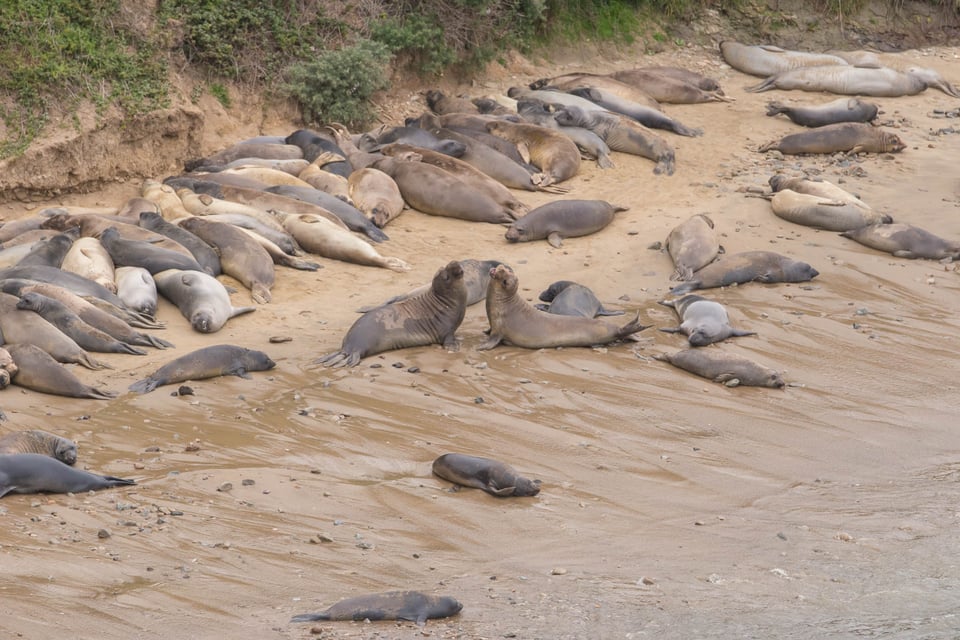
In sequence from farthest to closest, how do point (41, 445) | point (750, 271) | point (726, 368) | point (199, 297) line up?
point (750, 271) → point (199, 297) → point (726, 368) → point (41, 445)

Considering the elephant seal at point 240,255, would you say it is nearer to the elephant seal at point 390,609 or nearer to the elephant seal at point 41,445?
the elephant seal at point 41,445

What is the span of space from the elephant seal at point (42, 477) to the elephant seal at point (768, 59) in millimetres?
11115

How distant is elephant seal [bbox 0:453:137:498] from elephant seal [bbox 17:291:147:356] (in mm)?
1990

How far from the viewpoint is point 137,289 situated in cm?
827

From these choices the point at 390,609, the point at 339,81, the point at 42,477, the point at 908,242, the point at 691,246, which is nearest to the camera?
the point at 390,609

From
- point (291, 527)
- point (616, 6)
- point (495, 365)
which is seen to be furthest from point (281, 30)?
point (291, 527)

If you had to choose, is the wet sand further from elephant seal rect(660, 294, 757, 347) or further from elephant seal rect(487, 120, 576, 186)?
elephant seal rect(487, 120, 576, 186)

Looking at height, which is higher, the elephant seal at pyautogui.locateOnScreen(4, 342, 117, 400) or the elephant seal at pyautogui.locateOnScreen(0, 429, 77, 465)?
the elephant seal at pyautogui.locateOnScreen(0, 429, 77, 465)

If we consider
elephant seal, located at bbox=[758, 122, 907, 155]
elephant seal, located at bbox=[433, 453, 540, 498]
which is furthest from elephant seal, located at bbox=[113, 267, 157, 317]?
elephant seal, located at bbox=[758, 122, 907, 155]

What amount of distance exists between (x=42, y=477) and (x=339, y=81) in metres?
7.24

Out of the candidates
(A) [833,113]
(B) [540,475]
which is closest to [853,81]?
(A) [833,113]

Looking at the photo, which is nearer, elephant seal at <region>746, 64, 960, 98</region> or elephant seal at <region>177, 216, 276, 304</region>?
elephant seal at <region>177, 216, 276, 304</region>

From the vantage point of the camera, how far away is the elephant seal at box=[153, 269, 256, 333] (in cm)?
806

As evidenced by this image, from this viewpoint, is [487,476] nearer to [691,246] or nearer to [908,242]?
[691,246]
